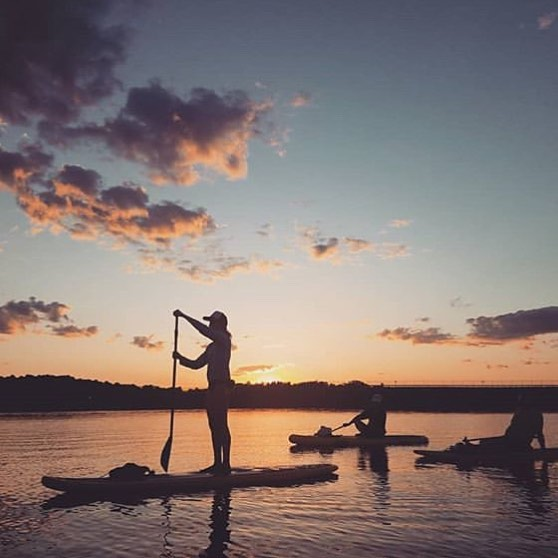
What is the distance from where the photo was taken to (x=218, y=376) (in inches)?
677

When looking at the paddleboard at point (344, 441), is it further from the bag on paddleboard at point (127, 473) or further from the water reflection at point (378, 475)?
the bag on paddleboard at point (127, 473)

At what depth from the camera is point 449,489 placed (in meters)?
18.0

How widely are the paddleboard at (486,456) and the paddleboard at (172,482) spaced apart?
894 cm

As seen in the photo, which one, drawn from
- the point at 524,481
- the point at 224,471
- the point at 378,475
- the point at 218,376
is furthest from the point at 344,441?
the point at 218,376

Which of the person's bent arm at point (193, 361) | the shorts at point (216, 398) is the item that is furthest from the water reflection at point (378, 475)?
the person's bent arm at point (193, 361)

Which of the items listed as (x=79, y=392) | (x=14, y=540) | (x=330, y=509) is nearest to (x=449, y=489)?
(x=330, y=509)

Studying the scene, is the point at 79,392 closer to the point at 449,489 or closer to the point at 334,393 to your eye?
the point at 334,393

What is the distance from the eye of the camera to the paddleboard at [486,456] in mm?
24844

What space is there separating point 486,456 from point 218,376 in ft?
44.2


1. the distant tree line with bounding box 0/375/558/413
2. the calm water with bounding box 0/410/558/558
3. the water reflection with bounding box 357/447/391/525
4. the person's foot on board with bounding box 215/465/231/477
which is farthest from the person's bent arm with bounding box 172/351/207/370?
the distant tree line with bounding box 0/375/558/413

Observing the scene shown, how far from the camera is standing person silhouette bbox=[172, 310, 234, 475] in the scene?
56.3ft

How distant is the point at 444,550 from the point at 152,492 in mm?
8514

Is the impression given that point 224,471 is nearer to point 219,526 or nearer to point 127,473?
point 127,473

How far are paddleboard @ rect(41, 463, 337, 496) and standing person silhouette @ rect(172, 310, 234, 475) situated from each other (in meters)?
0.42
